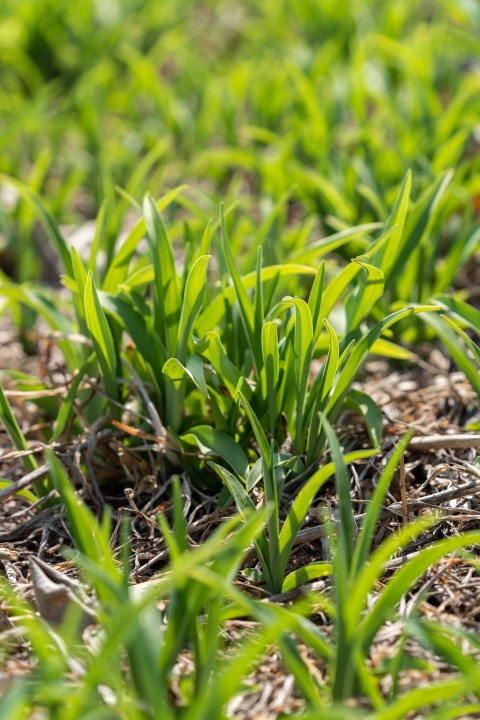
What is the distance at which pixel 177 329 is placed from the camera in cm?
129

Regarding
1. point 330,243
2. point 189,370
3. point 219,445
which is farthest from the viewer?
point 330,243

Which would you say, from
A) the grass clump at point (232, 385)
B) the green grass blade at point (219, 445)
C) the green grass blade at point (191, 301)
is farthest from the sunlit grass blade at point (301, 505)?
the green grass blade at point (191, 301)

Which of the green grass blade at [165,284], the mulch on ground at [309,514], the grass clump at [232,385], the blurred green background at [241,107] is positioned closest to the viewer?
the grass clump at [232,385]

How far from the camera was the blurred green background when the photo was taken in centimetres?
209

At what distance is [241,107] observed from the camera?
9.73ft

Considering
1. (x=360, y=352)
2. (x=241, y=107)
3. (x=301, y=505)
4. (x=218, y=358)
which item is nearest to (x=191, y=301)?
(x=218, y=358)

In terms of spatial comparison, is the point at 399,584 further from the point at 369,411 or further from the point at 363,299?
the point at 363,299

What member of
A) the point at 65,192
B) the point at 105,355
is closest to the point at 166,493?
the point at 105,355

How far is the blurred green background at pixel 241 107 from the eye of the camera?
2094 millimetres

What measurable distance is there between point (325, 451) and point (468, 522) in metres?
0.32

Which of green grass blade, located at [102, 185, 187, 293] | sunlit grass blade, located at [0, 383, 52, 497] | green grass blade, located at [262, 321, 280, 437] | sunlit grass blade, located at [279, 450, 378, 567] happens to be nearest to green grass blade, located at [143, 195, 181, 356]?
green grass blade, located at [102, 185, 187, 293]

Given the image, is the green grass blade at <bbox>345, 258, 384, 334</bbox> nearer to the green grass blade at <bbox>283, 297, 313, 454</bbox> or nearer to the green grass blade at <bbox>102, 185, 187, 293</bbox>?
the green grass blade at <bbox>283, 297, 313, 454</bbox>

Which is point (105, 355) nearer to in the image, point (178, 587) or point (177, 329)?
point (177, 329)

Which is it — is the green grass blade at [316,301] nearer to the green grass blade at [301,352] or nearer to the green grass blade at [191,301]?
the green grass blade at [301,352]
